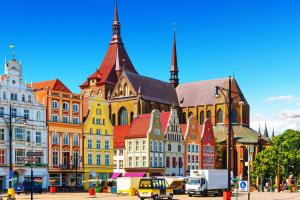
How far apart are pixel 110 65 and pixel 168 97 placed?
17.9m

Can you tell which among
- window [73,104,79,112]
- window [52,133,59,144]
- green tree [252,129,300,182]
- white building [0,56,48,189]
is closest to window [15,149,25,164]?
white building [0,56,48,189]

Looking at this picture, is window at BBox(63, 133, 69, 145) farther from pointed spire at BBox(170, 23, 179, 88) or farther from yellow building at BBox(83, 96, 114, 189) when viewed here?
pointed spire at BBox(170, 23, 179, 88)

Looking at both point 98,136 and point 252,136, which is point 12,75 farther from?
point 252,136

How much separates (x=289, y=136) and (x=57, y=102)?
46.5 m

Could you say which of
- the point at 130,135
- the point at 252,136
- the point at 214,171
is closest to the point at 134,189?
the point at 214,171

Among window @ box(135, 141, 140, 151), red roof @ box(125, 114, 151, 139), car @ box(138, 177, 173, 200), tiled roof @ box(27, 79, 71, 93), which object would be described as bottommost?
car @ box(138, 177, 173, 200)

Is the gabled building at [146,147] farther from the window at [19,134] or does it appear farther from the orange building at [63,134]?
the window at [19,134]

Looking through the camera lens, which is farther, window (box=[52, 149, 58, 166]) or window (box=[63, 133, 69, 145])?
window (box=[63, 133, 69, 145])

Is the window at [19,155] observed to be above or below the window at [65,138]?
below

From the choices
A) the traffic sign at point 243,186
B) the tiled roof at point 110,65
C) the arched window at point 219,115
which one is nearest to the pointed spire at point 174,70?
the tiled roof at point 110,65

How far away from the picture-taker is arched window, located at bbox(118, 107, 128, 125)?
124 metres

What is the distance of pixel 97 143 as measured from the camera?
8956 centimetres

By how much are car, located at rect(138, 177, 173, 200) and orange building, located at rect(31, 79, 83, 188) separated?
32300 millimetres

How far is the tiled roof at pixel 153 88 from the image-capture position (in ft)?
409
